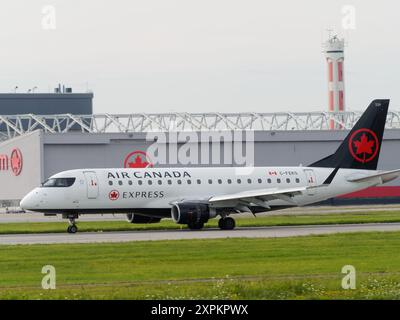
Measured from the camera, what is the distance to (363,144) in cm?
6238

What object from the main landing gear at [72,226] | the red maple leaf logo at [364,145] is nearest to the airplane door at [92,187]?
the main landing gear at [72,226]

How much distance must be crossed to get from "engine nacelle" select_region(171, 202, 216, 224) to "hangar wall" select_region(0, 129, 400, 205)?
3253cm

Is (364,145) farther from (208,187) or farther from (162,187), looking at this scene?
(162,187)

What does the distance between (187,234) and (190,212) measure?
440cm

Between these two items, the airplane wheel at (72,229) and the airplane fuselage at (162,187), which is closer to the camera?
the airplane wheel at (72,229)

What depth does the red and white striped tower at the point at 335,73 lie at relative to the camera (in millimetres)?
139125

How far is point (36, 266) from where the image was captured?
35125 mm

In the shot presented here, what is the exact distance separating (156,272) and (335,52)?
114969mm

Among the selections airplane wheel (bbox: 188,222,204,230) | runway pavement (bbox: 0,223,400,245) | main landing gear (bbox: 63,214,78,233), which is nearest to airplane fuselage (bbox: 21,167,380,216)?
main landing gear (bbox: 63,214,78,233)

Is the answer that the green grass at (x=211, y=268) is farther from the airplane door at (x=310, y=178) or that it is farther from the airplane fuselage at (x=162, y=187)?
the airplane door at (x=310, y=178)

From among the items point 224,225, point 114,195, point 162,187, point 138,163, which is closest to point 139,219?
point 162,187

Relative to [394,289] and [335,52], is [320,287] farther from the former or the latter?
[335,52]

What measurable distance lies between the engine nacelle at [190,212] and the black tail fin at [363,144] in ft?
31.9

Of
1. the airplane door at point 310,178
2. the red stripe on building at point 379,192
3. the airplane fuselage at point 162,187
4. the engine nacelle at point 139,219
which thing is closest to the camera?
the airplane fuselage at point 162,187
